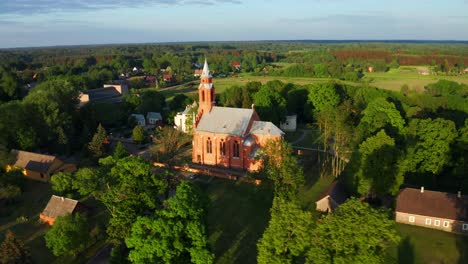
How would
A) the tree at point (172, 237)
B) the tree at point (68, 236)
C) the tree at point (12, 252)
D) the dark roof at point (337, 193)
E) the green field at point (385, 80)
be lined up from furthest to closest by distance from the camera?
the green field at point (385, 80) < the dark roof at point (337, 193) < the tree at point (68, 236) < the tree at point (12, 252) < the tree at point (172, 237)

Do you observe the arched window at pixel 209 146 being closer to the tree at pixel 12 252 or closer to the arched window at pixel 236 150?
the arched window at pixel 236 150

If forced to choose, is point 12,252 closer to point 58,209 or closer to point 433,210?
point 58,209

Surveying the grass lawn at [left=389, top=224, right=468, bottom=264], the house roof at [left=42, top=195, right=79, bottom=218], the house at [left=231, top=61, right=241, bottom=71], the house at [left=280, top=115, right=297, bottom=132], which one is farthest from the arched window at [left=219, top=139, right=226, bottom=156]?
Result: the house at [left=231, top=61, right=241, bottom=71]

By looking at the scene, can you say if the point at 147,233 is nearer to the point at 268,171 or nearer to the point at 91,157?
the point at 268,171

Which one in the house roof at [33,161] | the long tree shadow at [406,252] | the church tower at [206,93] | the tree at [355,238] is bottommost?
the long tree shadow at [406,252]

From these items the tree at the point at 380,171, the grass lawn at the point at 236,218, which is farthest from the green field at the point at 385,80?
the tree at the point at 380,171

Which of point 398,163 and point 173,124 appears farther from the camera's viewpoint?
point 173,124

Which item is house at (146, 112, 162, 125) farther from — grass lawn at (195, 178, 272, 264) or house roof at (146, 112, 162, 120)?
grass lawn at (195, 178, 272, 264)

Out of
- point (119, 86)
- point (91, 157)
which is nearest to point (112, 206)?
point (91, 157)
